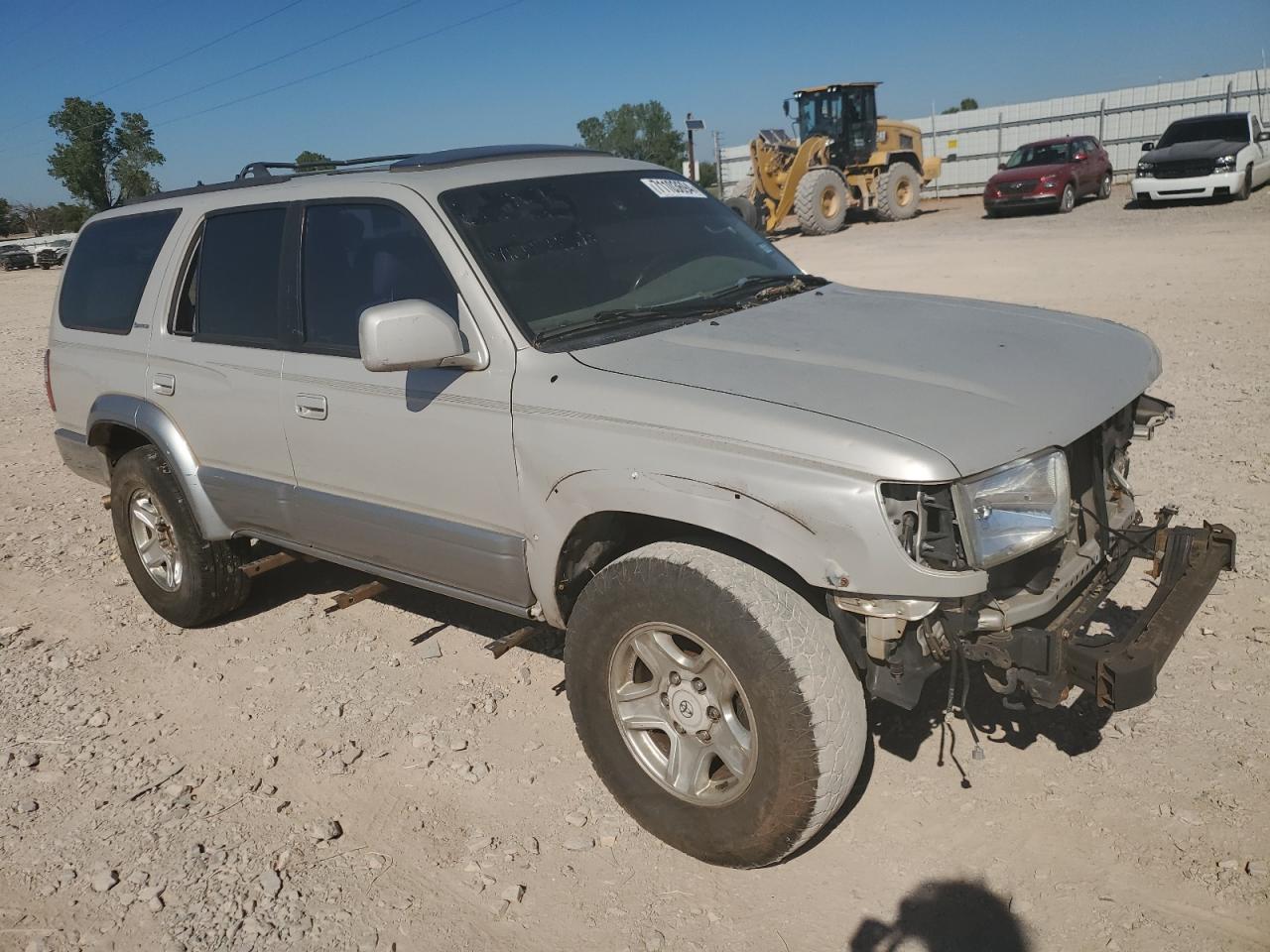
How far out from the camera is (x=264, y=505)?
4.21 m

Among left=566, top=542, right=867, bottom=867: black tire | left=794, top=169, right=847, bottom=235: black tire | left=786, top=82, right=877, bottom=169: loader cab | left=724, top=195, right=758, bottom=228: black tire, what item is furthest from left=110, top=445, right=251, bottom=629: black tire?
left=786, top=82, right=877, bottom=169: loader cab

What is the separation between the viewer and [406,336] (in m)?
3.04

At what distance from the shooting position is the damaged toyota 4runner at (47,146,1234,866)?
260 cm

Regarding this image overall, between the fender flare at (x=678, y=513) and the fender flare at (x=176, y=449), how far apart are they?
1966 millimetres

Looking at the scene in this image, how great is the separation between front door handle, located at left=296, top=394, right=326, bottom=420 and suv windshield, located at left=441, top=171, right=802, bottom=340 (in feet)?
2.93

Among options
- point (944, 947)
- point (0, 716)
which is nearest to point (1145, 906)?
point (944, 947)

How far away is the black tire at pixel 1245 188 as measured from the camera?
65.9 ft

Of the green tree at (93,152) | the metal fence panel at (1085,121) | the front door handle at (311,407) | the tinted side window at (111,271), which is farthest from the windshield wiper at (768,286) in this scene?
the green tree at (93,152)

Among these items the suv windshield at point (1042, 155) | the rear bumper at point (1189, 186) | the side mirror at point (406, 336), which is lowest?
the rear bumper at point (1189, 186)

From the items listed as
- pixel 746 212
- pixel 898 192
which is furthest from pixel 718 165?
pixel 746 212

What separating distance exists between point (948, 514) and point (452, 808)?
1974mm

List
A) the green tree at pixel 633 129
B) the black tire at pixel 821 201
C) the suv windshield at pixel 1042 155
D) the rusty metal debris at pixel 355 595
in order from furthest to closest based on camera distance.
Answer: the green tree at pixel 633 129, the suv windshield at pixel 1042 155, the black tire at pixel 821 201, the rusty metal debris at pixel 355 595

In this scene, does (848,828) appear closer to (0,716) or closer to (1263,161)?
(0,716)

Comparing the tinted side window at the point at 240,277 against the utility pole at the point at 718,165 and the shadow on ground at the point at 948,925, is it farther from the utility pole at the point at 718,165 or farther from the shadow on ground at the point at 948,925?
the utility pole at the point at 718,165
